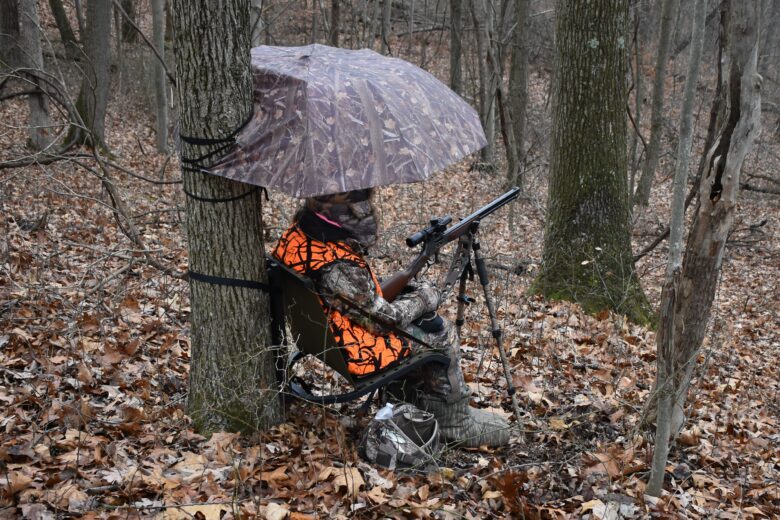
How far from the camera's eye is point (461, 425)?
13.8ft

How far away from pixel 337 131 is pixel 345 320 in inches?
42.5

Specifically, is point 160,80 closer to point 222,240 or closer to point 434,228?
point 222,240

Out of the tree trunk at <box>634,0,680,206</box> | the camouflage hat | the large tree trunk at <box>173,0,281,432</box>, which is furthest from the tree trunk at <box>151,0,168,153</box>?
the camouflage hat

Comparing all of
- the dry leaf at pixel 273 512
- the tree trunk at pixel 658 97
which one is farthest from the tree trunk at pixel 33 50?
the tree trunk at pixel 658 97

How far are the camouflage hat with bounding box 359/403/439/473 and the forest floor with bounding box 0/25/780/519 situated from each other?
9 centimetres

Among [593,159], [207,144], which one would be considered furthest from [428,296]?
[593,159]

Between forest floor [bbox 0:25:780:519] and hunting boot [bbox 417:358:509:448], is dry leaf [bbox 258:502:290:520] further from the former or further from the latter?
hunting boot [bbox 417:358:509:448]

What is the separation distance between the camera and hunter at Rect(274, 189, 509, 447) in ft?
12.1

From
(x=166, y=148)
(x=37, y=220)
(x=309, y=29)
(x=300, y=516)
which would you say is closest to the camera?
(x=300, y=516)

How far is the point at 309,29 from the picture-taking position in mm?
24469

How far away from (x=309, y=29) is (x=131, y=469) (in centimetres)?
2317

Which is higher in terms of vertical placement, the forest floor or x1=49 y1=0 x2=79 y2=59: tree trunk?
x1=49 y1=0 x2=79 y2=59: tree trunk

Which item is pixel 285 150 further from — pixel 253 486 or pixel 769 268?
pixel 769 268

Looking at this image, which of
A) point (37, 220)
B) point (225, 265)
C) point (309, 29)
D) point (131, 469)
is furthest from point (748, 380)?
point (309, 29)
